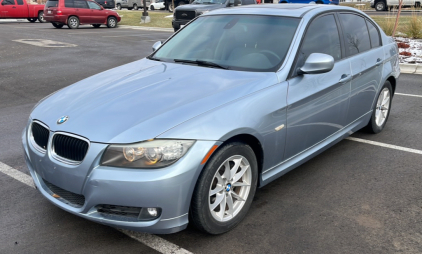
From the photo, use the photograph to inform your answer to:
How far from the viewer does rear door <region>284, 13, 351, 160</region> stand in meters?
4.04

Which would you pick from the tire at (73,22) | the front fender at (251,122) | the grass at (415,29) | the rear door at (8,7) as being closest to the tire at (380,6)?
the grass at (415,29)

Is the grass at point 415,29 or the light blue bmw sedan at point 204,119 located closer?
the light blue bmw sedan at point 204,119

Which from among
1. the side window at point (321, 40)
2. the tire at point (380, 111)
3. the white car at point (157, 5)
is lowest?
the white car at point (157, 5)

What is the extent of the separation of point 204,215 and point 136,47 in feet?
42.5

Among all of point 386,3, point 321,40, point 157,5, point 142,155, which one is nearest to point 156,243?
point 142,155

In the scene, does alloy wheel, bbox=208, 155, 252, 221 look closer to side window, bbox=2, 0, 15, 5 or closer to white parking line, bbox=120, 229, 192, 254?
white parking line, bbox=120, 229, 192, 254

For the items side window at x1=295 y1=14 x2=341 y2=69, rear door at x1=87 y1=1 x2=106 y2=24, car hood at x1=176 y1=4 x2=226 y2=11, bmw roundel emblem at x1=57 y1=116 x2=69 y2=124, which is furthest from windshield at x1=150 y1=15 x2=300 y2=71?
rear door at x1=87 y1=1 x2=106 y2=24

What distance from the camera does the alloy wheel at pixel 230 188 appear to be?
11.2 feet

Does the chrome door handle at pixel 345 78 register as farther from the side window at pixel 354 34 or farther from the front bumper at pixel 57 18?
the front bumper at pixel 57 18

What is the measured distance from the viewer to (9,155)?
5.20m

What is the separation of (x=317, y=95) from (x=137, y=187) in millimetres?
2107

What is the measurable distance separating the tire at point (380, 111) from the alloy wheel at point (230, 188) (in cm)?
277

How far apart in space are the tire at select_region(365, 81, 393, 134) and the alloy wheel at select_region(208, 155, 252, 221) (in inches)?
109

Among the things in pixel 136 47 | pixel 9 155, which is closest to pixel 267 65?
pixel 9 155
